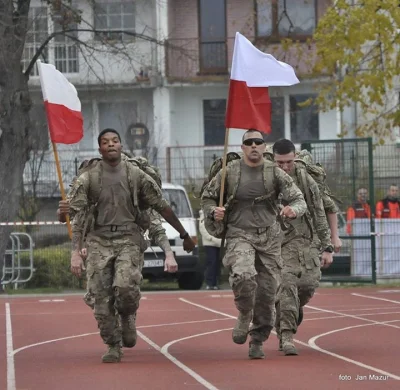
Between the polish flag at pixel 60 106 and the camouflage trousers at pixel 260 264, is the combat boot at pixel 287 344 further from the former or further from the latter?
the polish flag at pixel 60 106

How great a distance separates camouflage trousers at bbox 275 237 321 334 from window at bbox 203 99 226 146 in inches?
1038

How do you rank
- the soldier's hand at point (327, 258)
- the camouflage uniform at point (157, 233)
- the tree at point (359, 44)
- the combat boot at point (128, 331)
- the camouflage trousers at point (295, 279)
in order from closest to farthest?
the combat boot at point (128, 331)
the camouflage uniform at point (157, 233)
the camouflage trousers at point (295, 279)
the soldier's hand at point (327, 258)
the tree at point (359, 44)

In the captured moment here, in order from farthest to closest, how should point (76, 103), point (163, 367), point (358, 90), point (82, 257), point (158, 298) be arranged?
point (358, 90) → point (158, 298) → point (76, 103) → point (82, 257) → point (163, 367)

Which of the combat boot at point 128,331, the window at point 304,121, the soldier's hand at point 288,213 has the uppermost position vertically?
the window at point 304,121

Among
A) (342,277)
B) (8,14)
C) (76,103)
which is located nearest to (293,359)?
(76,103)

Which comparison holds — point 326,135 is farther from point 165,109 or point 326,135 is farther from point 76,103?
point 76,103

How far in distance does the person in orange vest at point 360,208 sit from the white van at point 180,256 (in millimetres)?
2981

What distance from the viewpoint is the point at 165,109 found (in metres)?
38.8

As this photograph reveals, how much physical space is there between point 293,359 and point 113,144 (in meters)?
2.56

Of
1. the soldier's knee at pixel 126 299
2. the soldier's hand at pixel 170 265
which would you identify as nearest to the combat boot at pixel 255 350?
the soldier's hand at pixel 170 265

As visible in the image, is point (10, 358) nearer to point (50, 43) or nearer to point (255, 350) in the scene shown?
point (255, 350)

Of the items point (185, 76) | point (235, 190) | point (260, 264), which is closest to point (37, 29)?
point (185, 76)

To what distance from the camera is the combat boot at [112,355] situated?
12680 millimetres

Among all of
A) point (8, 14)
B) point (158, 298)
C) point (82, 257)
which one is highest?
point (8, 14)
